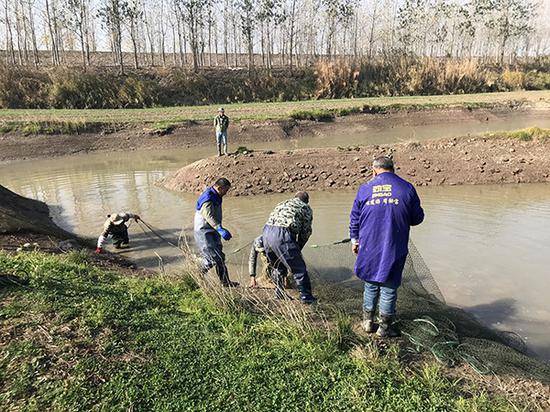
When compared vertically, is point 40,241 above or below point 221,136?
below

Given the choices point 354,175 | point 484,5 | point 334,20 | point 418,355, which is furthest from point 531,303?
point 484,5

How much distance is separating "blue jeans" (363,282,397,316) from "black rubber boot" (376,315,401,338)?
0.05 m

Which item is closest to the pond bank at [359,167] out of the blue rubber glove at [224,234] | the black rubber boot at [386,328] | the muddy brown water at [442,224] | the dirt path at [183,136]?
the muddy brown water at [442,224]

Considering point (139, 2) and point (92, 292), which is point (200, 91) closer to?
point (139, 2)

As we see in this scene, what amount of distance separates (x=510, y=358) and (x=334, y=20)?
50836 mm

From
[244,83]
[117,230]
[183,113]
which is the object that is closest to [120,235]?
[117,230]

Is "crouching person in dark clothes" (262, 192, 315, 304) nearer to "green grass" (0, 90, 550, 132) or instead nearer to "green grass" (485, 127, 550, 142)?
"green grass" (485, 127, 550, 142)

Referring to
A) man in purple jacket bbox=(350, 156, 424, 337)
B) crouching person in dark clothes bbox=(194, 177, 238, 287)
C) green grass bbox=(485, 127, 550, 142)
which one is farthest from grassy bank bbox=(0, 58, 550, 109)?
man in purple jacket bbox=(350, 156, 424, 337)

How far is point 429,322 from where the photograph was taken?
426 cm

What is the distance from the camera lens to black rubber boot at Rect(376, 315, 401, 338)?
4254 mm

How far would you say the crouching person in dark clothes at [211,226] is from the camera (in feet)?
19.4

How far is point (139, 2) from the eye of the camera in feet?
137

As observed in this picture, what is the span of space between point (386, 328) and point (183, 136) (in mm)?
19402

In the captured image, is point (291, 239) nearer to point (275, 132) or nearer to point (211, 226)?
point (211, 226)
